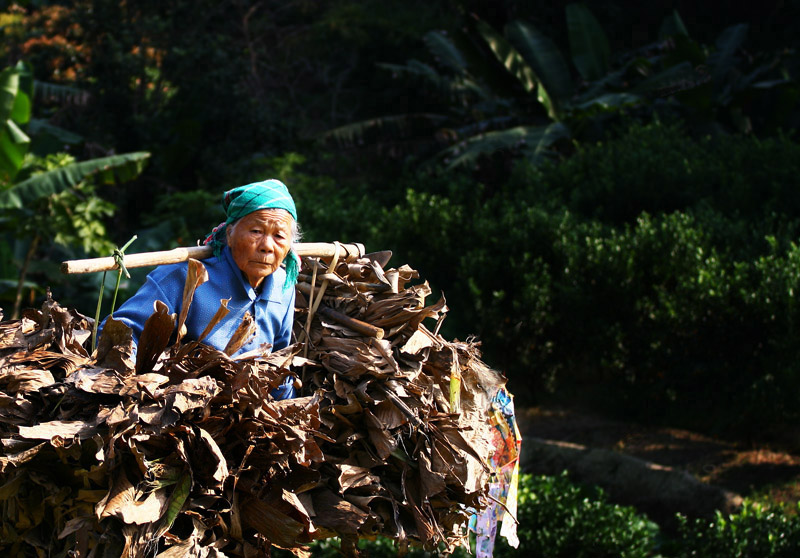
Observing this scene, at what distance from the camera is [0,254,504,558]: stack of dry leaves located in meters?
2.03

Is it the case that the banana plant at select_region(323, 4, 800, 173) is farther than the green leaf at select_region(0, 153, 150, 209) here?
Yes

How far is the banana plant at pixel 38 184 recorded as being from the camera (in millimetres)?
9055

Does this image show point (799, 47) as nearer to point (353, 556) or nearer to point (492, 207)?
point (492, 207)

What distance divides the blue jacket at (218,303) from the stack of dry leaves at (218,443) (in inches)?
4.3

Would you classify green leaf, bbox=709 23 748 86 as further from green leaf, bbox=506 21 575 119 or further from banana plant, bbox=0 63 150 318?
banana plant, bbox=0 63 150 318

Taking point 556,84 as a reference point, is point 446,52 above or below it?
above

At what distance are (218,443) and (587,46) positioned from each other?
36.0 ft

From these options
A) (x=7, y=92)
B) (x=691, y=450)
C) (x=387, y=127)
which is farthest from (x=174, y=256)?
(x=387, y=127)

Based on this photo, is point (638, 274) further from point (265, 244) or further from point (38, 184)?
point (38, 184)

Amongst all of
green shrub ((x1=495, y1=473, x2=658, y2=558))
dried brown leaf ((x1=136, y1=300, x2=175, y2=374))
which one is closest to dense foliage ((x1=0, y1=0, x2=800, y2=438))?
green shrub ((x1=495, y1=473, x2=658, y2=558))

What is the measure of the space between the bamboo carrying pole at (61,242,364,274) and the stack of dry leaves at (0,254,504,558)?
0.13 meters

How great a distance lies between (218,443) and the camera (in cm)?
217

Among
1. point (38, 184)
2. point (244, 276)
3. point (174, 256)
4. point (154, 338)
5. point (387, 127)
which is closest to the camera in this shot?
point (154, 338)

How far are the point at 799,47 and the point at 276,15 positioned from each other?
8647mm
